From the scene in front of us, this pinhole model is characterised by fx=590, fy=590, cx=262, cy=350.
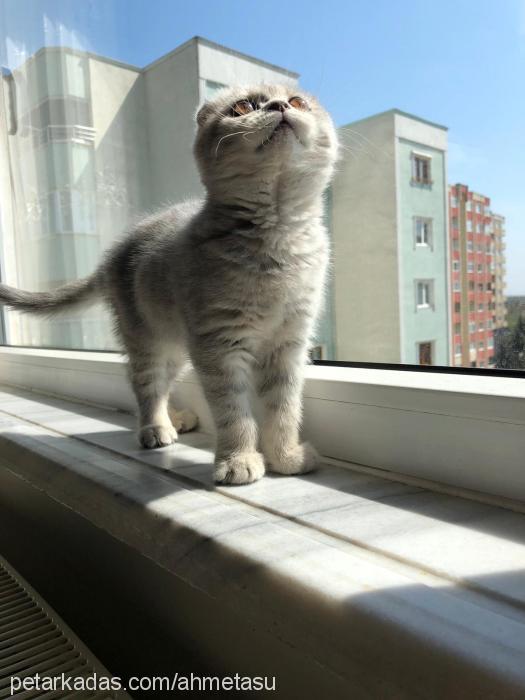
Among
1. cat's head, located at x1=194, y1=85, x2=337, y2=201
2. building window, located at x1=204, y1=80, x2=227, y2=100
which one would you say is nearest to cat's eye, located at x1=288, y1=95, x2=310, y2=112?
cat's head, located at x1=194, y1=85, x2=337, y2=201

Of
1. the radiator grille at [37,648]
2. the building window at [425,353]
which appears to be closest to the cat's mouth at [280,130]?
the building window at [425,353]

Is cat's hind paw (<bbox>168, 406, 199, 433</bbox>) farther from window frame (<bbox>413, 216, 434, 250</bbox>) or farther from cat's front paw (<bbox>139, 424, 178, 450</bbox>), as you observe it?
window frame (<bbox>413, 216, 434, 250</bbox>)

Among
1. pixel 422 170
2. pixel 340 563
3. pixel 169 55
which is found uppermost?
pixel 169 55

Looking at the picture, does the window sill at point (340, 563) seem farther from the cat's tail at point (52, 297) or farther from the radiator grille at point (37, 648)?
the cat's tail at point (52, 297)

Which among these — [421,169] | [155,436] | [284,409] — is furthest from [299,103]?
[155,436]

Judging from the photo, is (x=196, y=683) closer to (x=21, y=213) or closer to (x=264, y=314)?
(x=264, y=314)

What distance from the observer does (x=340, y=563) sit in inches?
21.0

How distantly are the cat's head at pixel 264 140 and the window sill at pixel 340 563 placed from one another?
0.42 m

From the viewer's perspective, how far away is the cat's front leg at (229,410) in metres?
0.82

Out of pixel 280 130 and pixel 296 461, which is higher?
pixel 280 130

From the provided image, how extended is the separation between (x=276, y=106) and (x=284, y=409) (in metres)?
0.44

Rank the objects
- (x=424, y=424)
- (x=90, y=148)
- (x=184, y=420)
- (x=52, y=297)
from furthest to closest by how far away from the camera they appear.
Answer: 1. (x=90, y=148)
2. (x=52, y=297)
3. (x=184, y=420)
4. (x=424, y=424)

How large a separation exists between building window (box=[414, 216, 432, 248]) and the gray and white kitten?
142 millimetres

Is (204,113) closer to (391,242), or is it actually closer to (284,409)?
(391,242)
